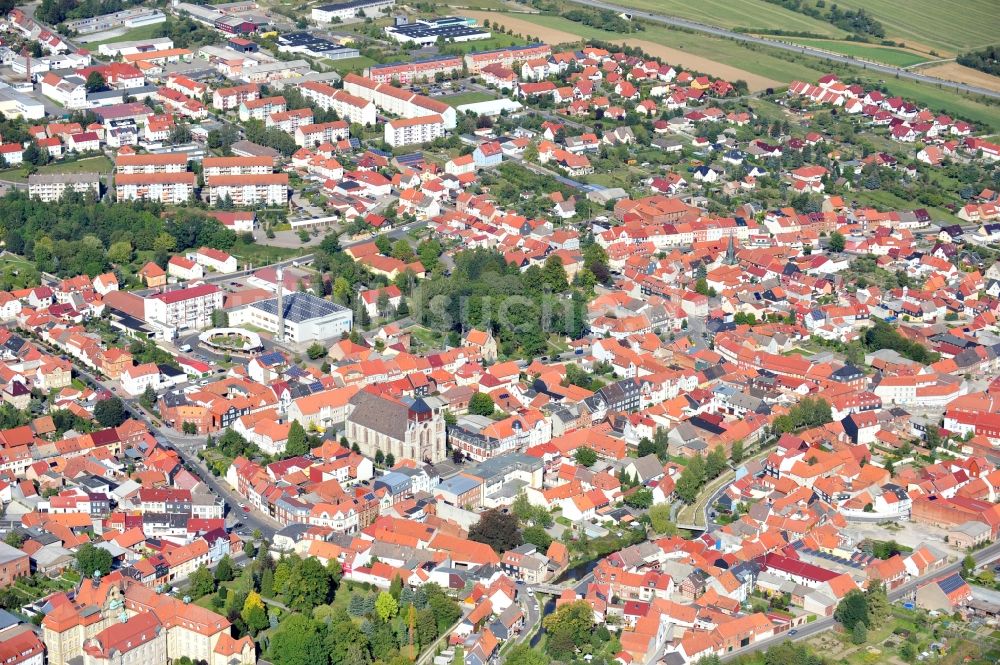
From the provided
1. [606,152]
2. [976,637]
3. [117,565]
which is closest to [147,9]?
[606,152]

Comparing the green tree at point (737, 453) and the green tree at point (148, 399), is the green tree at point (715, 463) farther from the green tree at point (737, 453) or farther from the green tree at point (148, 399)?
the green tree at point (148, 399)

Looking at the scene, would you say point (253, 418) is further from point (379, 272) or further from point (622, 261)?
point (622, 261)

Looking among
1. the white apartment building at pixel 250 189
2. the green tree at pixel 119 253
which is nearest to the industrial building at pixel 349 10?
the white apartment building at pixel 250 189

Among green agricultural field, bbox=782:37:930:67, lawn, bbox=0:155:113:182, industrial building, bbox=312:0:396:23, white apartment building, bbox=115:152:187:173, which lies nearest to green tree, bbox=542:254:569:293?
white apartment building, bbox=115:152:187:173

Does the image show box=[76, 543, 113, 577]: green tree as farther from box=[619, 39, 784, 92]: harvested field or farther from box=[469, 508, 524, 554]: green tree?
box=[619, 39, 784, 92]: harvested field

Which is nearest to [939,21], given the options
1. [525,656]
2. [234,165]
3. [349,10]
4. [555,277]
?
[349,10]

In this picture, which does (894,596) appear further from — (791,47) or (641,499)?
(791,47)
